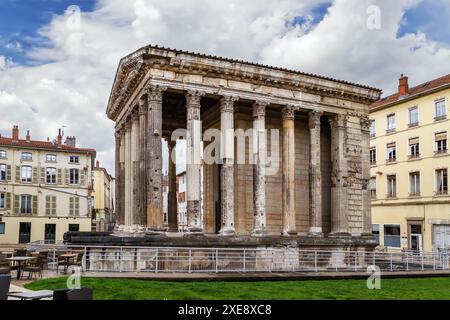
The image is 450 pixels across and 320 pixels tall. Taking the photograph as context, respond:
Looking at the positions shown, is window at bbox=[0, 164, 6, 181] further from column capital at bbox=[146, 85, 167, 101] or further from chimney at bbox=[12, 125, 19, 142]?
column capital at bbox=[146, 85, 167, 101]

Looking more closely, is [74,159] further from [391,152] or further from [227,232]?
[227,232]

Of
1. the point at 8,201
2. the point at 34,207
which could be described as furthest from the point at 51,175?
the point at 8,201

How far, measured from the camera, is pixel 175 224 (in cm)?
2519

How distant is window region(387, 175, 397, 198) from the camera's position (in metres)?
34.4

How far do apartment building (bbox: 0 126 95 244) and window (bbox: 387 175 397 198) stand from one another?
86.0 feet

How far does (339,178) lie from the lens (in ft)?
71.3

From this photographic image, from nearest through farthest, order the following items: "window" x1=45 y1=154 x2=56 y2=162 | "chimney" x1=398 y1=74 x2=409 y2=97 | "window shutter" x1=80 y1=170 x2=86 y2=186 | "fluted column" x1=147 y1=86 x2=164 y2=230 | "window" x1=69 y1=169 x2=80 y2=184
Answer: "fluted column" x1=147 y1=86 x2=164 y2=230 → "chimney" x1=398 y1=74 x2=409 y2=97 → "window" x1=45 y1=154 x2=56 y2=162 → "window" x1=69 y1=169 x2=80 y2=184 → "window shutter" x1=80 y1=170 x2=86 y2=186

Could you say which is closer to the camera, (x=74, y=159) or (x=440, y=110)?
(x=440, y=110)

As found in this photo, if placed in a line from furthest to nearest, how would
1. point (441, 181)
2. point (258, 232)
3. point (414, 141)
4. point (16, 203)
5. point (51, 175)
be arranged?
point (51, 175) < point (16, 203) < point (414, 141) < point (441, 181) < point (258, 232)

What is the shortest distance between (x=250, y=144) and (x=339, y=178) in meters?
4.31

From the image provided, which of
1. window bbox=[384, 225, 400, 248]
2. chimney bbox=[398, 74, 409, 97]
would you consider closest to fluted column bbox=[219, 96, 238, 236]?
window bbox=[384, 225, 400, 248]

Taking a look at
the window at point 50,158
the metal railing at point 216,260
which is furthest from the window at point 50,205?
the metal railing at point 216,260

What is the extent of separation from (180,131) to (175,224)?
487 cm
